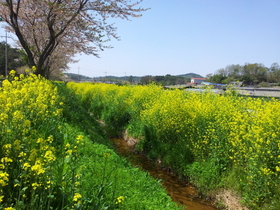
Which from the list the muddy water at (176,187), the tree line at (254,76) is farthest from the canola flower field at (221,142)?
the tree line at (254,76)

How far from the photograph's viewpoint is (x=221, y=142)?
17.4 ft

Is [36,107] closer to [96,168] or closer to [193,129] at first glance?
[96,168]

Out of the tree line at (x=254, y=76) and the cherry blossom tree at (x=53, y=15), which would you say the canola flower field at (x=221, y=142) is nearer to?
the cherry blossom tree at (x=53, y=15)

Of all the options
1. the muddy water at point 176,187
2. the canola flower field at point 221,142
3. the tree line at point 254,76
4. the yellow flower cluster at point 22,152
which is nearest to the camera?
the yellow flower cluster at point 22,152

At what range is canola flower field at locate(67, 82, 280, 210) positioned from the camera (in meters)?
4.27

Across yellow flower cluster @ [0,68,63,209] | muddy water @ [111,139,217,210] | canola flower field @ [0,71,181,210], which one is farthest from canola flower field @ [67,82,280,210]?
yellow flower cluster @ [0,68,63,209]

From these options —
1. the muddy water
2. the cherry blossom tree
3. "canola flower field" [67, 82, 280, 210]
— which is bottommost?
the muddy water

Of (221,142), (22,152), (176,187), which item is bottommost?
(176,187)

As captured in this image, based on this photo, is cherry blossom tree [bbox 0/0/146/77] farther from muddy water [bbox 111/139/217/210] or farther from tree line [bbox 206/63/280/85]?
tree line [bbox 206/63/280/85]

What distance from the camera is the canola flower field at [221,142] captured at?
4.27 metres

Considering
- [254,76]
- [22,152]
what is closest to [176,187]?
[22,152]

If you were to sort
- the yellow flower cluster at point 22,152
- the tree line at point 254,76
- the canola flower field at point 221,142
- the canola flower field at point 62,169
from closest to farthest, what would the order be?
the yellow flower cluster at point 22,152, the canola flower field at point 62,169, the canola flower field at point 221,142, the tree line at point 254,76

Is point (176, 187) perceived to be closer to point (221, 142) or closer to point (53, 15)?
point (221, 142)

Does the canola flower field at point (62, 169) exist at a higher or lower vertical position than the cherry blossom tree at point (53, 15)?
lower
